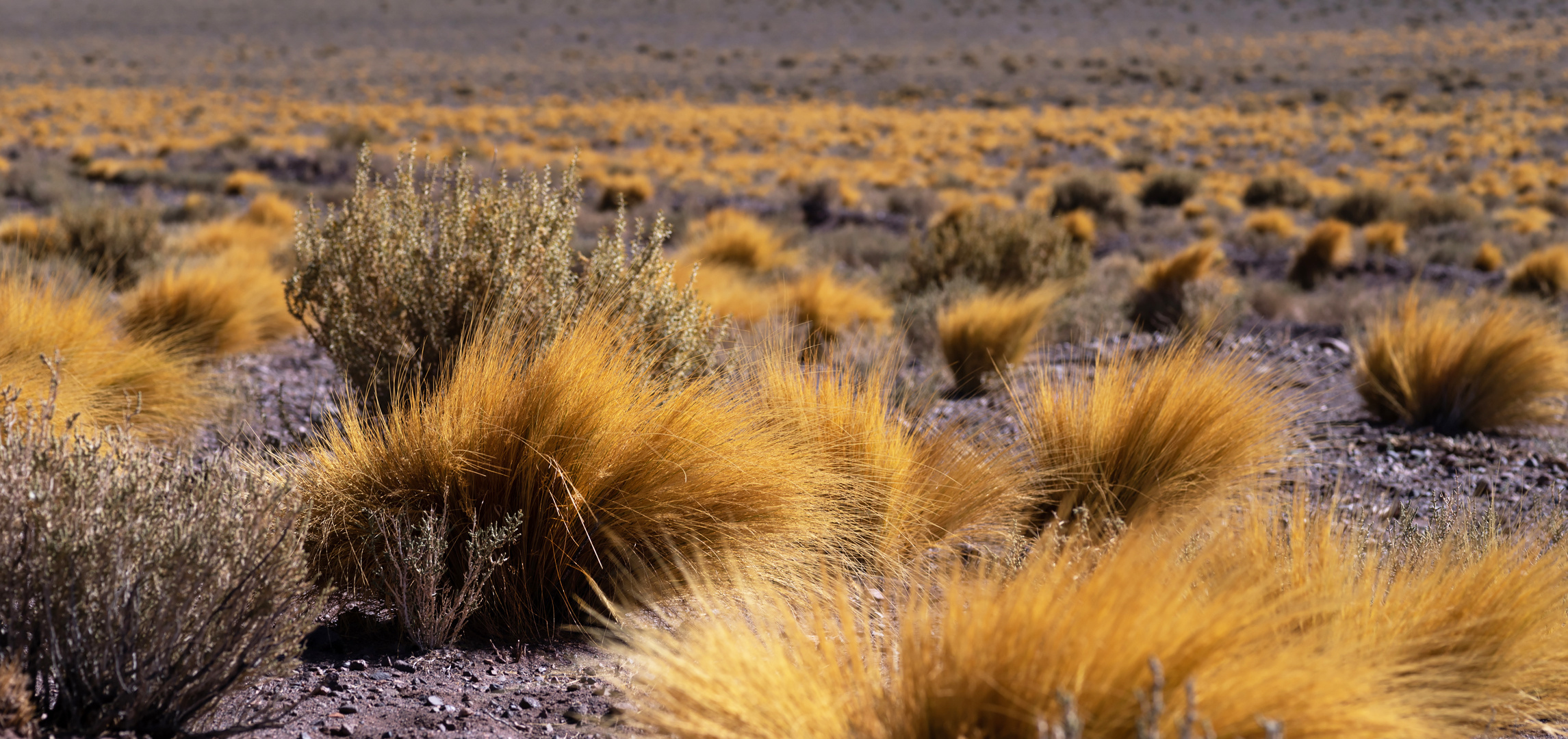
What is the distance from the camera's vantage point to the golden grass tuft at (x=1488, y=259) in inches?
473

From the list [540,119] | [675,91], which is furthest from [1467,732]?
[675,91]

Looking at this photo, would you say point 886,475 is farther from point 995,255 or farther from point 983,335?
point 995,255

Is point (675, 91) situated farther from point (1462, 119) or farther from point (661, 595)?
point (661, 595)

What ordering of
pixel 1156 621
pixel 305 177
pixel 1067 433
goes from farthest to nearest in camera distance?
pixel 305 177
pixel 1067 433
pixel 1156 621

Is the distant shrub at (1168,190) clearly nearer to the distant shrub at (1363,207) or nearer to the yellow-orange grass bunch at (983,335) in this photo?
the distant shrub at (1363,207)

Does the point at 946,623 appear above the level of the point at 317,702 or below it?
above

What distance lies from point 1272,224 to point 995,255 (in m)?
8.11

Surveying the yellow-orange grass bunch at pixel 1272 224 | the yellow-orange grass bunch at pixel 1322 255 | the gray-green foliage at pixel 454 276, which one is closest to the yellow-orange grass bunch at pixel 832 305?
the gray-green foliage at pixel 454 276

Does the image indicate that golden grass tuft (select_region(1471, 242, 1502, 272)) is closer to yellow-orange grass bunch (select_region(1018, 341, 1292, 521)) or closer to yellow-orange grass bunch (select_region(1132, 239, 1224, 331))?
yellow-orange grass bunch (select_region(1132, 239, 1224, 331))

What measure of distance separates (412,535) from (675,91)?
41.7m

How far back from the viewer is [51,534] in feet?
6.77

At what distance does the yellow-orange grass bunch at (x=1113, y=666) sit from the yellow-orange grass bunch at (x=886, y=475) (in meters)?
0.77

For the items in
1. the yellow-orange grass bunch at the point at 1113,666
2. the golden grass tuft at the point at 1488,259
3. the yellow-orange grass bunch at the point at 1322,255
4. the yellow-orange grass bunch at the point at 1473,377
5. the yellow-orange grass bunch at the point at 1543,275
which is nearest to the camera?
the yellow-orange grass bunch at the point at 1113,666

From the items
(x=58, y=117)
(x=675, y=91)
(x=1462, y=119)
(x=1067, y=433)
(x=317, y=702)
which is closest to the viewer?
(x=317, y=702)
